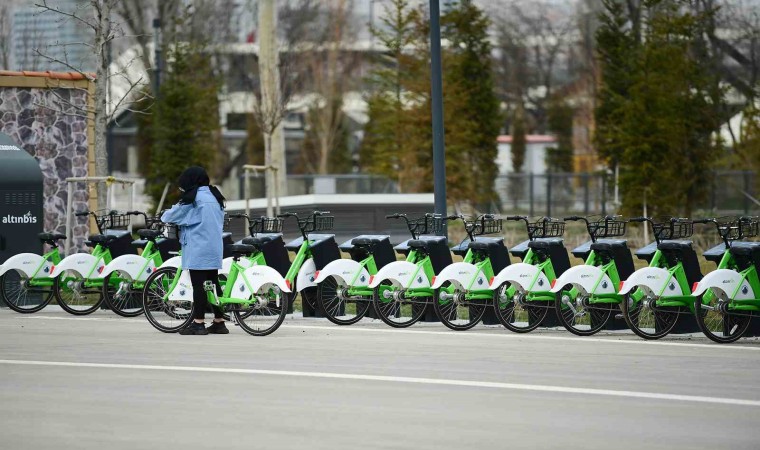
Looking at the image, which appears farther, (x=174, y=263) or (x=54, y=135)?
(x=54, y=135)

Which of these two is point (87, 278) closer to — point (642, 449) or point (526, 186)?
point (642, 449)

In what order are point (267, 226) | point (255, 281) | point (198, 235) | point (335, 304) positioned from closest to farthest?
point (255, 281) → point (198, 235) → point (335, 304) → point (267, 226)

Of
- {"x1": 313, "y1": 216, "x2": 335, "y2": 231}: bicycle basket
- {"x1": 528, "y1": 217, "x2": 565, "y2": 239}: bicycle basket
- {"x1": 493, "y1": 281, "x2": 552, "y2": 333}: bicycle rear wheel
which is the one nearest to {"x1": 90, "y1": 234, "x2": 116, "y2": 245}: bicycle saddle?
{"x1": 313, "y1": 216, "x2": 335, "y2": 231}: bicycle basket

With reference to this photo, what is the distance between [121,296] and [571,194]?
31612 mm

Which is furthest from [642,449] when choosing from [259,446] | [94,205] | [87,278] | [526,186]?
[526,186]

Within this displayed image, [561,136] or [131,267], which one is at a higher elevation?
[561,136]

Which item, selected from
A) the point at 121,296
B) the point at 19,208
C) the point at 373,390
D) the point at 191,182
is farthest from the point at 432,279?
the point at 19,208

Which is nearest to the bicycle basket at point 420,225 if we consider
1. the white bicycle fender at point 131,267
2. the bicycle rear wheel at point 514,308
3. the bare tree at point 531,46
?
the bicycle rear wheel at point 514,308

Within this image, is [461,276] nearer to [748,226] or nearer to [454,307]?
[454,307]

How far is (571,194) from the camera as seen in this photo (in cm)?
4588

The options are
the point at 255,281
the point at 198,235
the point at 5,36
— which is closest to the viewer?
the point at 255,281

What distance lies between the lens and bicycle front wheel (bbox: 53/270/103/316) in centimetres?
1558

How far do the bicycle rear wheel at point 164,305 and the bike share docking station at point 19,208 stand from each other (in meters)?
3.56

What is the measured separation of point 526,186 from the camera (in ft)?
157
